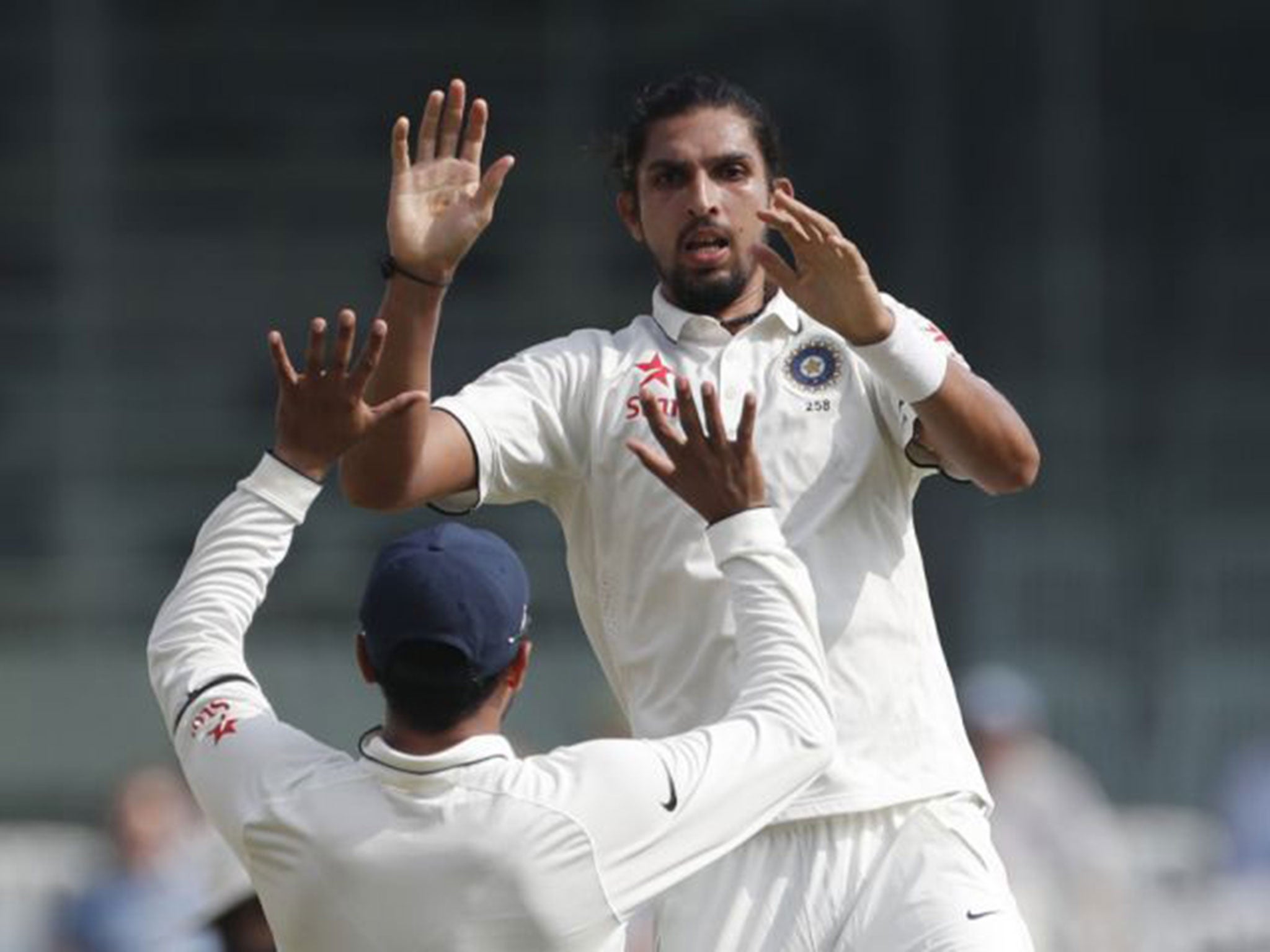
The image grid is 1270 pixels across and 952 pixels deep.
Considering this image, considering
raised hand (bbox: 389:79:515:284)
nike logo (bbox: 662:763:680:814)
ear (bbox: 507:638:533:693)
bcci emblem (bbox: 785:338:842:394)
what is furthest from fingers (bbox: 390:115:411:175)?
nike logo (bbox: 662:763:680:814)

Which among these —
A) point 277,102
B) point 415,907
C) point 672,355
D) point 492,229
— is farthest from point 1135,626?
point 415,907

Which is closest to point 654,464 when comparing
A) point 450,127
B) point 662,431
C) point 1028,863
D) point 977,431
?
point 662,431

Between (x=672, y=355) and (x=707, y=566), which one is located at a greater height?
(x=672, y=355)

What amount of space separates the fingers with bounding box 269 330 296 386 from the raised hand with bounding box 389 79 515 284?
0.65m

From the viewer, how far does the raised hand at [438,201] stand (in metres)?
5.21

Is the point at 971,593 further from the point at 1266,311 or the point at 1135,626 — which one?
the point at 1266,311

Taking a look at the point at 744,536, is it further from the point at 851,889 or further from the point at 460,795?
the point at 851,889

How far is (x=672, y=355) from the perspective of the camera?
5.58 metres

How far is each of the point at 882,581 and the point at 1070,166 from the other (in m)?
12.1

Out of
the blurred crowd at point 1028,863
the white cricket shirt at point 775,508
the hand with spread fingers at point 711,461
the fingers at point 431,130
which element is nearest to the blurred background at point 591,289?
the blurred crowd at point 1028,863

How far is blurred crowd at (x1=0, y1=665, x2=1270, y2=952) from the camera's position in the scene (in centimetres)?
1141

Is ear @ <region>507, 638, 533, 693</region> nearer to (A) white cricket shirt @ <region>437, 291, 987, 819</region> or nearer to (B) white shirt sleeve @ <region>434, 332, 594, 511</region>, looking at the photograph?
(A) white cricket shirt @ <region>437, 291, 987, 819</region>

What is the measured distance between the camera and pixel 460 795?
4445 millimetres

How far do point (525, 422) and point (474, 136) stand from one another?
0.51 m
